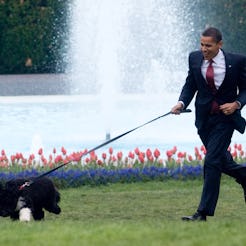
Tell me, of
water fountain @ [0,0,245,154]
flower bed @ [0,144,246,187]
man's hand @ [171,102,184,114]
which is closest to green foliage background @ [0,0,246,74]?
water fountain @ [0,0,245,154]

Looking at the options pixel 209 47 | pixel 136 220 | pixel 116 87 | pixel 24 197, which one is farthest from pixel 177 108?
pixel 116 87

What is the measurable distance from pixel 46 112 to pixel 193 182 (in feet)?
27.4

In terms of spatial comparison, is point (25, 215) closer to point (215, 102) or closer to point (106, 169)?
point (215, 102)

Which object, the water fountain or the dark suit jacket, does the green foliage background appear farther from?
the dark suit jacket

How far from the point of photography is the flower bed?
11.1 metres

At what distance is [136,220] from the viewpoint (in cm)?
889

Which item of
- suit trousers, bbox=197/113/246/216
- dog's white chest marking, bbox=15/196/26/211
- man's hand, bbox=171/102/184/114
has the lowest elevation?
dog's white chest marking, bbox=15/196/26/211

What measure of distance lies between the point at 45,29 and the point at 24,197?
795 inches

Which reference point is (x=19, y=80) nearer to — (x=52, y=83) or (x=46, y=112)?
(x=52, y=83)

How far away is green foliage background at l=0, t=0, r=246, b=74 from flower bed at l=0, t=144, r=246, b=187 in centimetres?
1622

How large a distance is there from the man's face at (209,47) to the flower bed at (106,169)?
126 inches

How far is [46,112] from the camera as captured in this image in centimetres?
1934

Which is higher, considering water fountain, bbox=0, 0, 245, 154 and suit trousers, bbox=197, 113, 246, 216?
suit trousers, bbox=197, 113, 246, 216

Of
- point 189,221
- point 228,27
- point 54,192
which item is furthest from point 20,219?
point 228,27
